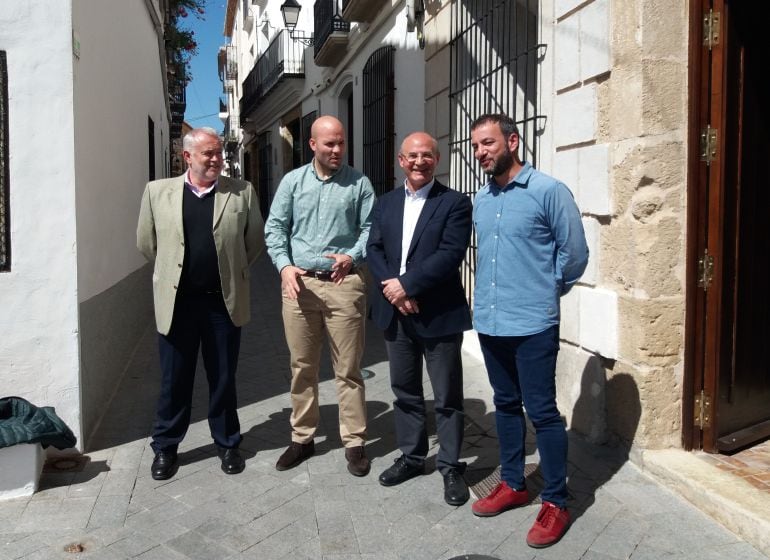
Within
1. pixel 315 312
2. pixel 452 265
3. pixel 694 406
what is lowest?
pixel 694 406

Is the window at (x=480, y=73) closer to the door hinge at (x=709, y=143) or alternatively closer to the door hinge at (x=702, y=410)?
the door hinge at (x=709, y=143)

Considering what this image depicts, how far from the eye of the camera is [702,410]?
13.0 ft

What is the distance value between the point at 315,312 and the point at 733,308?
226 centimetres

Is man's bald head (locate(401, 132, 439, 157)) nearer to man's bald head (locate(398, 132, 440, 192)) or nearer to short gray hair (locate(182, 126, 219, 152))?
man's bald head (locate(398, 132, 440, 192))

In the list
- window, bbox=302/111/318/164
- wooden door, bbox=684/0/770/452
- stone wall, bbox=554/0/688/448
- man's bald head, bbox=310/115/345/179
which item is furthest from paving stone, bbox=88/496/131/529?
window, bbox=302/111/318/164

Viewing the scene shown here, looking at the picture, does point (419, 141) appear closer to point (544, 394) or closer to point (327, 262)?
point (327, 262)

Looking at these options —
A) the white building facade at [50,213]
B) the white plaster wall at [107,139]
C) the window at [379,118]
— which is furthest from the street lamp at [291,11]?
the white building facade at [50,213]

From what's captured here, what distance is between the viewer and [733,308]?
3.97 metres

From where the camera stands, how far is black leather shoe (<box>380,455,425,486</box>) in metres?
3.76

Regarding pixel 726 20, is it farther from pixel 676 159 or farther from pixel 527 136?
pixel 527 136

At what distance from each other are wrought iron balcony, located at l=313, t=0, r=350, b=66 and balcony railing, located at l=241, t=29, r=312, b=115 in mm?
2558

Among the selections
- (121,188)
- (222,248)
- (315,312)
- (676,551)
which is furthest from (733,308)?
(121,188)

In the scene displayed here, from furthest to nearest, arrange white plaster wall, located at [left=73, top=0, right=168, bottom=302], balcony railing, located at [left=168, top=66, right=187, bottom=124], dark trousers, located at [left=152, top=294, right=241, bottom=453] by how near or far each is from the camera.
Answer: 1. balcony railing, located at [left=168, top=66, right=187, bottom=124]
2. white plaster wall, located at [left=73, top=0, right=168, bottom=302]
3. dark trousers, located at [left=152, top=294, right=241, bottom=453]

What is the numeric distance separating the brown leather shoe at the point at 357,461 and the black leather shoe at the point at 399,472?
124 millimetres
